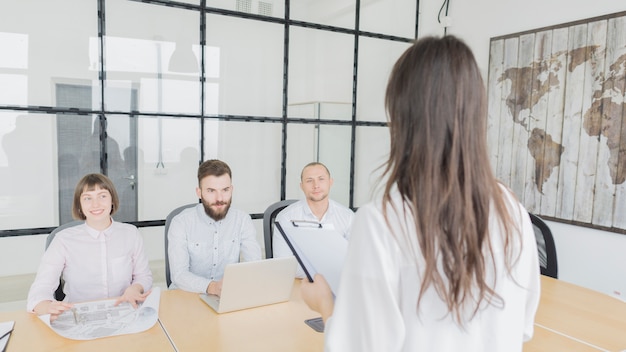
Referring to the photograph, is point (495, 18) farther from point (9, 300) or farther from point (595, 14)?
point (9, 300)

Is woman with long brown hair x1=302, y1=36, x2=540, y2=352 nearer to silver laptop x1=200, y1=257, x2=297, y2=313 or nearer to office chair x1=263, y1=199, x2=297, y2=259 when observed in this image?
silver laptop x1=200, y1=257, x2=297, y2=313

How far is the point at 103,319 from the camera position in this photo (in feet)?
5.79

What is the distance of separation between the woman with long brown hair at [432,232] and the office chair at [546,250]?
1975 mm

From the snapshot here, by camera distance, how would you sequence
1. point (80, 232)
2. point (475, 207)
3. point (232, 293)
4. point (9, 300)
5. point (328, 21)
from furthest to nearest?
1. point (328, 21)
2. point (9, 300)
3. point (80, 232)
4. point (232, 293)
5. point (475, 207)

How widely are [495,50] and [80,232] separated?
360cm

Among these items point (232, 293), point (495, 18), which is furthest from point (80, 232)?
point (495, 18)

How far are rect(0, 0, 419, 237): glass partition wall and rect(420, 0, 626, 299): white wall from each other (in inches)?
28.0

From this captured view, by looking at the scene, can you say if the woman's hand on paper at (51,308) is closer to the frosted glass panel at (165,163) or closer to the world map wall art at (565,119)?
the frosted glass panel at (165,163)

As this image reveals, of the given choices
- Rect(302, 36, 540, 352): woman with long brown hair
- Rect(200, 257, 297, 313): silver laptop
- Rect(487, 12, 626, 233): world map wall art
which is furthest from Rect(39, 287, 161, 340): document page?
Rect(487, 12, 626, 233): world map wall art

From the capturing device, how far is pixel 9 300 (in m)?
3.05

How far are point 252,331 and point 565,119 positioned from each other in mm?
2954

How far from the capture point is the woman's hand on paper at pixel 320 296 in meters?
1.09

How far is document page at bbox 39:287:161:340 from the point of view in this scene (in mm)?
1647

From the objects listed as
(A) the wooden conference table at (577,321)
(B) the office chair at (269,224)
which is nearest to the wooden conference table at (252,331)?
(A) the wooden conference table at (577,321)
